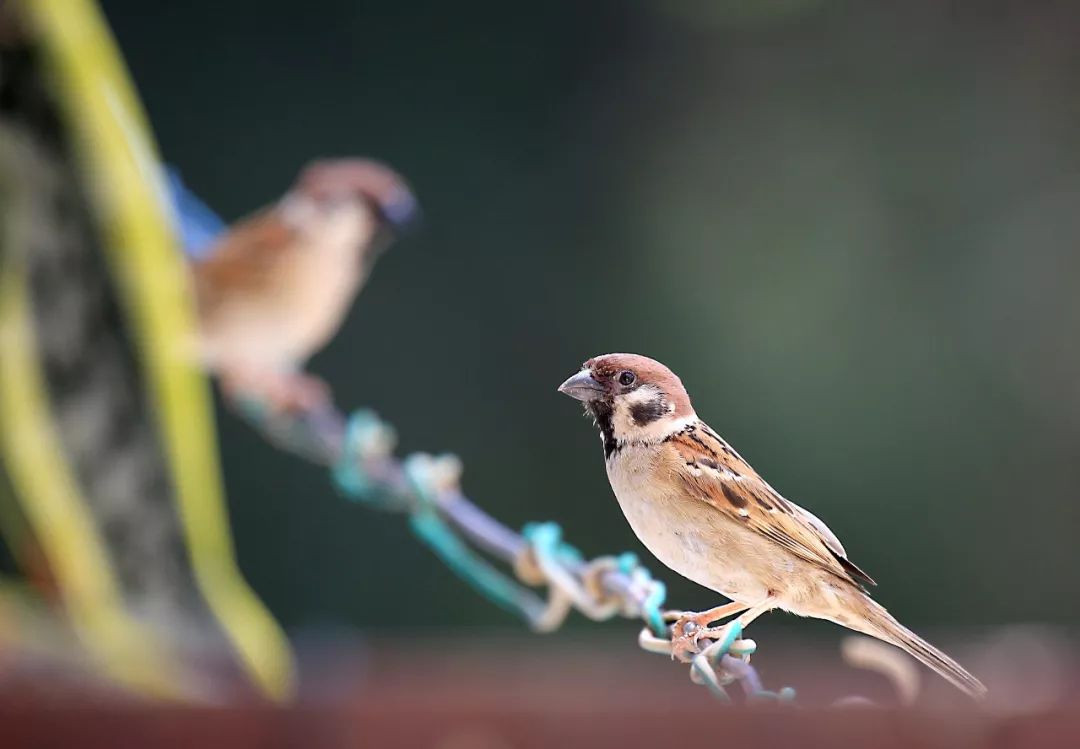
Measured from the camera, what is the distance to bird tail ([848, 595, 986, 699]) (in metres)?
0.42

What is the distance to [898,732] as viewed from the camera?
0.47 metres

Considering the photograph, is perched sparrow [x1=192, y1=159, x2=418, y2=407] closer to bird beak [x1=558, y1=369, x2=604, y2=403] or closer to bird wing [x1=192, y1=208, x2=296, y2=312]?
bird wing [x1=192, y1=208, x2=296, y2=312]

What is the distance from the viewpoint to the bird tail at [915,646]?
420 mm

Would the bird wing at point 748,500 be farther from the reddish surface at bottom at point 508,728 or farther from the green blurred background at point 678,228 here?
the green blurred background at point 678,228

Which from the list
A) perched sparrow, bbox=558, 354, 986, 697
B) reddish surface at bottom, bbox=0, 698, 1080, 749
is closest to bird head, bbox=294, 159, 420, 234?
reddish surface at bottom, bbox=0, 698, 1080, 749

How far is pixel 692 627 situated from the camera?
17.8 inches

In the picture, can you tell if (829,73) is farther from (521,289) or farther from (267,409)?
(267,409)

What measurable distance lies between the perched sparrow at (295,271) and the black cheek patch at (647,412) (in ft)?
2.66

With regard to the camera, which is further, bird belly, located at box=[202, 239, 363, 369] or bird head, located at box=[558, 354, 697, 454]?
bird belly, located at box=[202, 239, 363, 369]

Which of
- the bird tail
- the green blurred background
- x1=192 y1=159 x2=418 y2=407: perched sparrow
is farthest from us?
x1=192 y1=159 x2=418 y2=407: perched sparrow

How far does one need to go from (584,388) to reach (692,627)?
0.11 m

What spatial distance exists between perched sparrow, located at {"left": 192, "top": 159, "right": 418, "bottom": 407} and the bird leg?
87cm

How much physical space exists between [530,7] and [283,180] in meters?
0.36

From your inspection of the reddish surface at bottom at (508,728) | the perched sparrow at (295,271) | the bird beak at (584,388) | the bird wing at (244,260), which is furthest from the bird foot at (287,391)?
the bird beak at (584,388)
